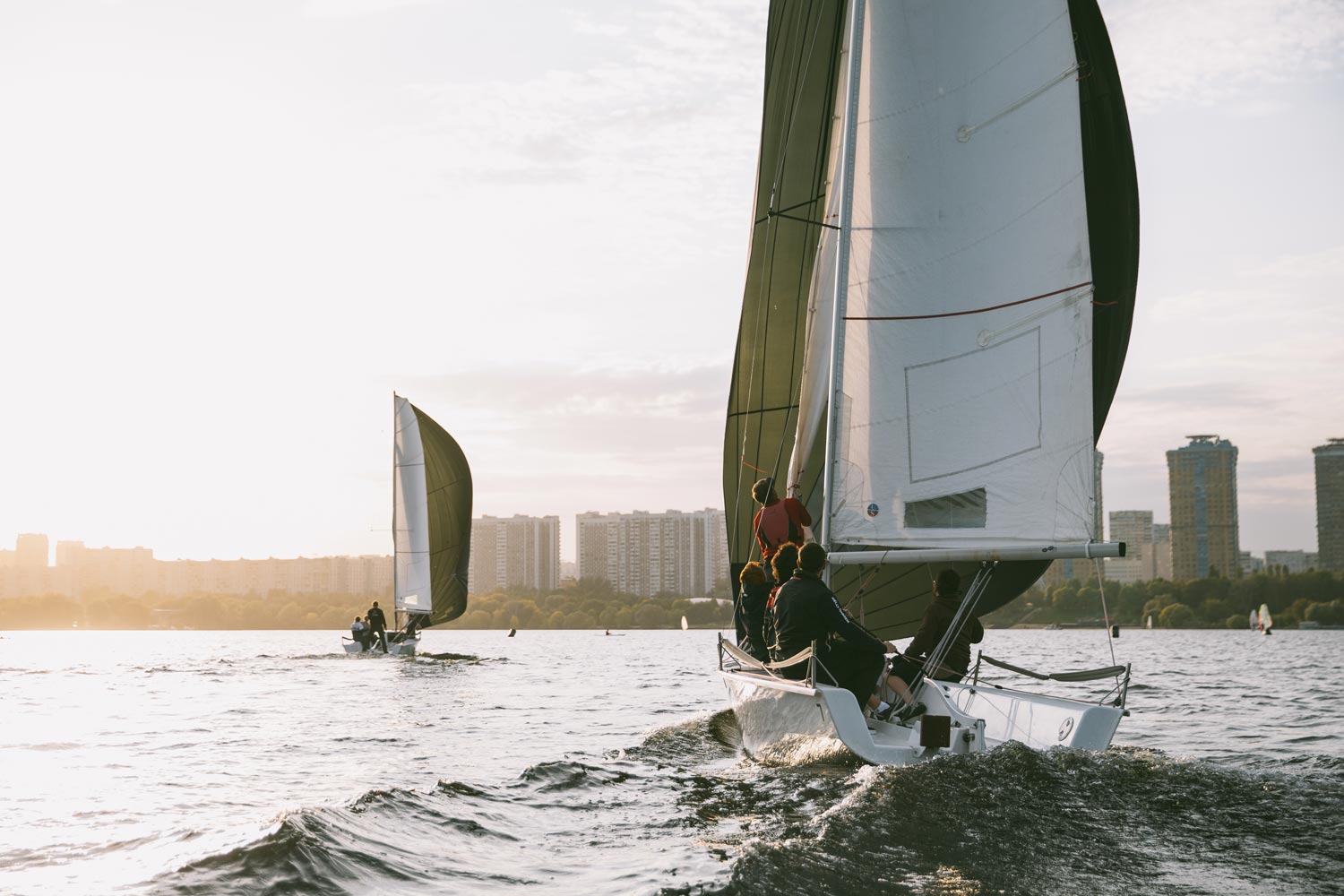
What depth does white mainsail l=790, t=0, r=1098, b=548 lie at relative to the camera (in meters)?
9.24

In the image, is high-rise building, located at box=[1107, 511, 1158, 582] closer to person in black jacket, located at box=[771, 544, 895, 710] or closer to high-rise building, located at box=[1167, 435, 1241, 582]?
high-rise building, located at box=[1167, 435, 1241, 582]

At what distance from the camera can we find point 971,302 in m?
9.41

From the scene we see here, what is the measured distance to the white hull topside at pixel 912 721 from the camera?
23.8 feet

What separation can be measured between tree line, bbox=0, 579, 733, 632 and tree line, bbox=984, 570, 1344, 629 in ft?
92.8

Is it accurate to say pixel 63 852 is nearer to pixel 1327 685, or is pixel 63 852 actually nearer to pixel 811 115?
pixel 811 115

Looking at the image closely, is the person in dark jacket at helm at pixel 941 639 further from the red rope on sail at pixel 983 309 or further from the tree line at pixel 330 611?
the tree line at pixel 330 611

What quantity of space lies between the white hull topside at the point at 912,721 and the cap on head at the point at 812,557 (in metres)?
0.79

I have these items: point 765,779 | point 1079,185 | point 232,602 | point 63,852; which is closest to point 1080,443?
point 1079,185

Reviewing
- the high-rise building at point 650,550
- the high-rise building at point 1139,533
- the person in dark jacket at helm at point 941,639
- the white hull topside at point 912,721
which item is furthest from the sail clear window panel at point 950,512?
the high-rise building at point 1139,533

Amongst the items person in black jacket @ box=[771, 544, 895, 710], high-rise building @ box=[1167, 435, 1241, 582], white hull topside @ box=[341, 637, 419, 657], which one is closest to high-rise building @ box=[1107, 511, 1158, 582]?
high-rise building @ box=[1167, 435, 1241, 582]

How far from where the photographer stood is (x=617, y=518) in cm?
15562

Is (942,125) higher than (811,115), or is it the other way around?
(811,115)

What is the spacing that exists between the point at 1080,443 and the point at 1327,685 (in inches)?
668

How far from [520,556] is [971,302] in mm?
141594
